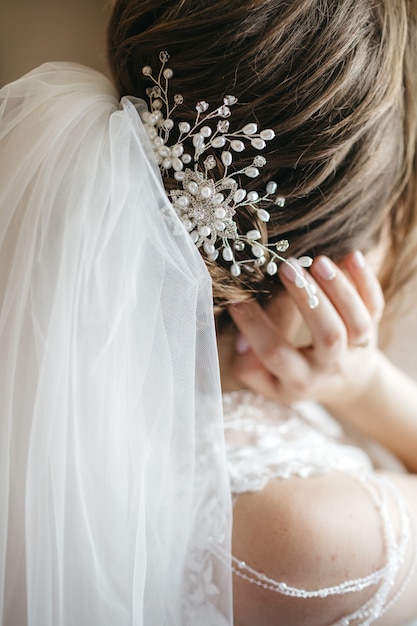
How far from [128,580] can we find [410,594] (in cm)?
40

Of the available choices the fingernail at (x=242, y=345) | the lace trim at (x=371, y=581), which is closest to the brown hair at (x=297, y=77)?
the fingernail at (x=242, y=345)

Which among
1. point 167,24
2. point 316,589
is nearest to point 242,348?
point 316,589

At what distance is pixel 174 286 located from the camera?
0.69 meters

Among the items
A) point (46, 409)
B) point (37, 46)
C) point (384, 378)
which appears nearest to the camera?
point (46, 409)

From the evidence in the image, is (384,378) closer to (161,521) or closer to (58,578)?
(161,521)

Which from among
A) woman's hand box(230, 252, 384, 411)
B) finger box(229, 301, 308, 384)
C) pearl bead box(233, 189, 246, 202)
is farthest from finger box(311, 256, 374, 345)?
pearl bead box(233, 189, 246, 202)

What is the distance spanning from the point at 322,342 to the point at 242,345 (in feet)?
0.51

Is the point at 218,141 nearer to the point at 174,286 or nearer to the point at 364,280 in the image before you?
the point at 174,286

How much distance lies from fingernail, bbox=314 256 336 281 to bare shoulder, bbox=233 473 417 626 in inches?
12.3

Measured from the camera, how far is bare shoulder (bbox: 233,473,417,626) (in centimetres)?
75

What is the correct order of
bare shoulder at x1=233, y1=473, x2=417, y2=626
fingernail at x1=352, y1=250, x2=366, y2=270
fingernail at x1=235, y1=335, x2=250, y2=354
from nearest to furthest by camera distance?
bare shoulder at x1=233, y1=473, x2=417, y2=626, fingernail at x1=352, y1=250, x2=366, y2=270, fingernail at x1=235, y1=335, x2=250, y2=354

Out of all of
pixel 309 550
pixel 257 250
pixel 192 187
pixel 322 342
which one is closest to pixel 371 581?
pixel 309 550

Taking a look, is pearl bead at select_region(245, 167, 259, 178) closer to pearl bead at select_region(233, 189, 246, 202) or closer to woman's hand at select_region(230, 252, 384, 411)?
pearl bead at select_region(233, 189, 246, 202)

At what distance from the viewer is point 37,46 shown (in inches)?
37.7
